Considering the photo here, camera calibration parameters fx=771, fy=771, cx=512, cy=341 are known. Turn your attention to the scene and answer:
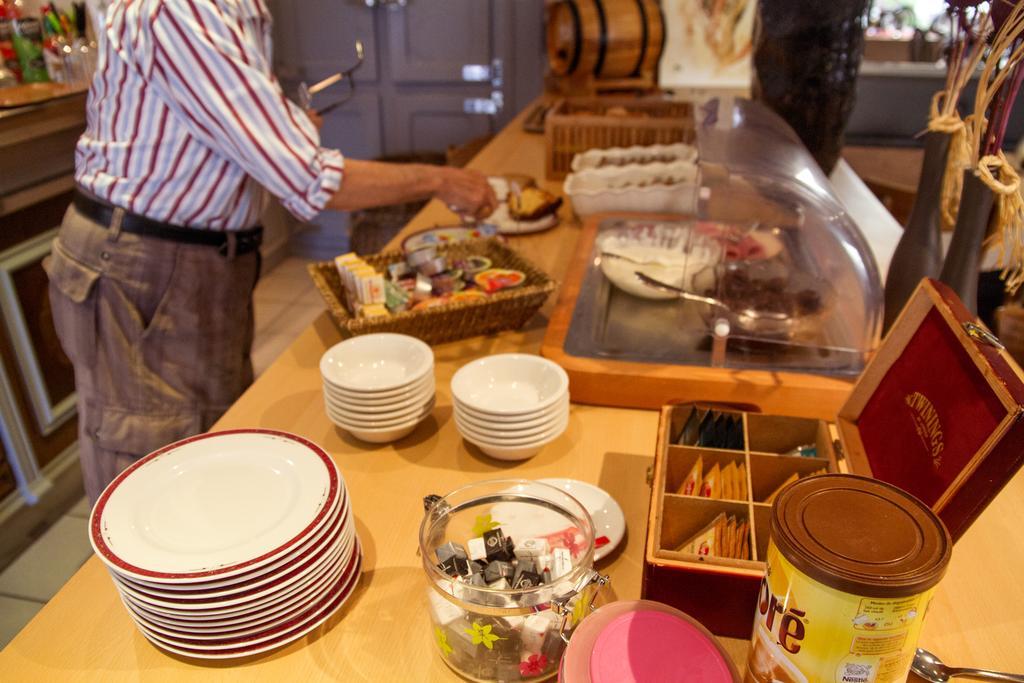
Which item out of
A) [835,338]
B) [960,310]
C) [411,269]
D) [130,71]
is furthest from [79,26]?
[960,310]

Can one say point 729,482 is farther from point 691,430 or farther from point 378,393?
point 378,393

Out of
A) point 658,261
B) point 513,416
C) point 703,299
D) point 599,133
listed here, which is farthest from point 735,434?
point 599,133

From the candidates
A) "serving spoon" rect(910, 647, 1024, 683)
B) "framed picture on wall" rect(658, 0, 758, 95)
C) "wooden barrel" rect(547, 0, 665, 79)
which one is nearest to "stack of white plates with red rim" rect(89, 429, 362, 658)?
"serving spoon" rect(910, 647, 1024, 683)

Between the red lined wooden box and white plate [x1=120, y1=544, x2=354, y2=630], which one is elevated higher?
the red lined wooden box

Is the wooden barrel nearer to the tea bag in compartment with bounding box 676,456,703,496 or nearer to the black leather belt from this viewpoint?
the black leather belt

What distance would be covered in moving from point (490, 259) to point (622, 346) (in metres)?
0.41

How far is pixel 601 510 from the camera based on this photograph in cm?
93

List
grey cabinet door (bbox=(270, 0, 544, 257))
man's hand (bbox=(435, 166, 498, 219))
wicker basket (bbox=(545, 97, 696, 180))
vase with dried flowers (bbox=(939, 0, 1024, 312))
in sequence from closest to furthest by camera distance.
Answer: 1. vase with dried flowers (bbox=(939, 0, 1024, 312))
2. man's hand (bbox=(435, 166, 498, 219))
3. wicker basket (bbox=(545, 97, 696, 180))
4. grey cabinet door (bbox=(270, 0, 544, 257))

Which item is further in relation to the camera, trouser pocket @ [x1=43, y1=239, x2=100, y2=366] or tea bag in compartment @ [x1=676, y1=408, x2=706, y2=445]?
trouser pocket @ [x1=43, y1=239, x2=100, y2=366]

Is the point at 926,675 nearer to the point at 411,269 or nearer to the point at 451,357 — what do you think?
the point at 451,357

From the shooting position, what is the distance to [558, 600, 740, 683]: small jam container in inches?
24.1

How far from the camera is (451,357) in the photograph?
1.31 meters

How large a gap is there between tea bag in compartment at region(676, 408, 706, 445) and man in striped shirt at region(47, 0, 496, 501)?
0.80 m

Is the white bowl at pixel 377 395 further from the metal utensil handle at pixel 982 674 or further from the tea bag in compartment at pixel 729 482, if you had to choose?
the metal utensil handle at pixel 982 674
